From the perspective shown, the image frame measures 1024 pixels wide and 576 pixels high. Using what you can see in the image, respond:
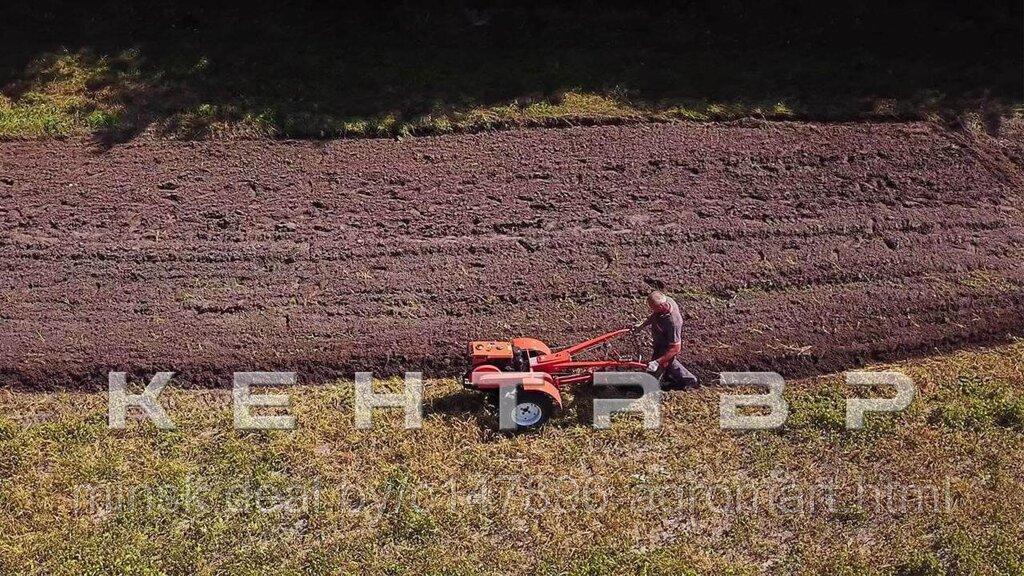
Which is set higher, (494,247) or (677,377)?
(494,247)

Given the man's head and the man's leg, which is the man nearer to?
the man's head

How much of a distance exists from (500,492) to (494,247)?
3356mm

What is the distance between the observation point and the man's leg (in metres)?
9.55

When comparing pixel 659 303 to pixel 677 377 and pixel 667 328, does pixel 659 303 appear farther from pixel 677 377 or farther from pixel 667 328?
pixel 677 377

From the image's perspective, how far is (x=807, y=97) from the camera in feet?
44.8

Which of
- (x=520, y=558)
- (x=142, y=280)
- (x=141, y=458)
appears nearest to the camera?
(x=520, y=558)

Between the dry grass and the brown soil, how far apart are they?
76 centimetres

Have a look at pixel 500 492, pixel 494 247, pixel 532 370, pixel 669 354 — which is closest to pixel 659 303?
pixel 669 354

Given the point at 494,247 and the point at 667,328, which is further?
the point at 494,247

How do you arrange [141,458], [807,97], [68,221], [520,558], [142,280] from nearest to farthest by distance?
[520,558], [141,458], [142,280], [68,221], [807,97]

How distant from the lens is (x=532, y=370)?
357 inches

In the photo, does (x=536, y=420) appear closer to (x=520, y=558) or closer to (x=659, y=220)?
(x=520, y=558)

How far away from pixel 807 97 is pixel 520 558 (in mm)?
8668

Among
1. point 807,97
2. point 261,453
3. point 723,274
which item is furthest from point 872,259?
point 261,453
